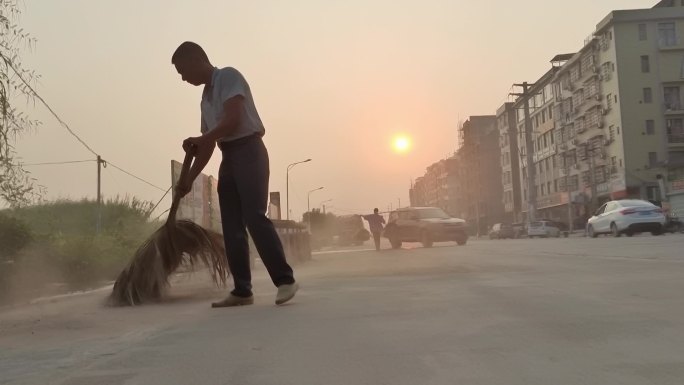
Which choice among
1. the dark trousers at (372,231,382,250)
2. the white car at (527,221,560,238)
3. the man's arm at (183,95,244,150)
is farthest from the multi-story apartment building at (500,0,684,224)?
the man's arm at (183,95,244,150)

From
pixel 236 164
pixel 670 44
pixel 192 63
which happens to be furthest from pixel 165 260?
pixel 670 44

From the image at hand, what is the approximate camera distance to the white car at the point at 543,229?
5500 centimetres

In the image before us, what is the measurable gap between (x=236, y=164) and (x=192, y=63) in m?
0.92

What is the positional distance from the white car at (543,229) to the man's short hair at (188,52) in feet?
174

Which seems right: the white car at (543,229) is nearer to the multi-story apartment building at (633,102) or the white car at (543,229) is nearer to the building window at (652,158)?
the multi-story apartment building at (633,102)

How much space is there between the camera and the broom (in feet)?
17.7

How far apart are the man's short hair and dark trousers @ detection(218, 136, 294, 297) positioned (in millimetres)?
788

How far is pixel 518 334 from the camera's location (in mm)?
3344

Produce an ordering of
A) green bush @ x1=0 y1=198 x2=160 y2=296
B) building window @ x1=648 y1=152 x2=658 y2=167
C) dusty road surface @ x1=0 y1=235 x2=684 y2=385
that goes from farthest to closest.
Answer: building window @ x1=648 y1=152 x2=658 y2=167 < green bush @ x1=0 y1=198 x2=160 y2=296 < dusty road surface @ x1=0 y1=235 x2=684 y2=385

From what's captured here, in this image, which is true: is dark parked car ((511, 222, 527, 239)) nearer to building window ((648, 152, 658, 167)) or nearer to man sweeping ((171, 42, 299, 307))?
building window ((648, 152, 658, 167))

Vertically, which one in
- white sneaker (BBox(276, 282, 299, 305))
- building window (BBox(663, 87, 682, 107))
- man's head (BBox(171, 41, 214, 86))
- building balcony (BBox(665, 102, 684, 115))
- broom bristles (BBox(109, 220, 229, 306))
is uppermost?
building window (BBox(663, 87, 682, 107))

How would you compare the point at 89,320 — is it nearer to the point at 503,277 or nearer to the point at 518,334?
the point at 518,334

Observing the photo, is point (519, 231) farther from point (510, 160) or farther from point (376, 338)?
point (376, 338)

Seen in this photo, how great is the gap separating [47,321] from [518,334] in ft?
10.4
